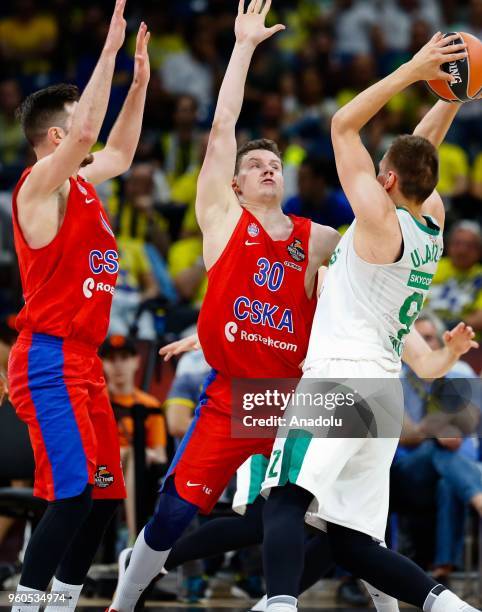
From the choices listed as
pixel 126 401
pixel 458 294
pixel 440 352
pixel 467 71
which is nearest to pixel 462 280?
pixel 458 294

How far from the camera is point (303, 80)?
1322 cm

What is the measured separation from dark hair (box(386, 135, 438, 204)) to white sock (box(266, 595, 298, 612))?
71.0 inches

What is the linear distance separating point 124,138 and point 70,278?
3.36 feet

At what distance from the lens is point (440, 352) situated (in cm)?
534

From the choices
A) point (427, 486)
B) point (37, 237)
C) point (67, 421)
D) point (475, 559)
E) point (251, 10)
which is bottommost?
point (475, 559)

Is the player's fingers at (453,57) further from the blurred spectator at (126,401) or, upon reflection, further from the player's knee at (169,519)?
the blurred spectator at (126,401)

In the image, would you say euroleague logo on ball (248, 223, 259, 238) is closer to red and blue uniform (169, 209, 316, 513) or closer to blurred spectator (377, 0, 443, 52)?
red and blue uniform (169, 209, 316, 513)

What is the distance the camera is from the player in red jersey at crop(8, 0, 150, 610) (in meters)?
5.12

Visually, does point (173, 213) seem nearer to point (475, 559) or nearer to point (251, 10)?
point (475, 559)

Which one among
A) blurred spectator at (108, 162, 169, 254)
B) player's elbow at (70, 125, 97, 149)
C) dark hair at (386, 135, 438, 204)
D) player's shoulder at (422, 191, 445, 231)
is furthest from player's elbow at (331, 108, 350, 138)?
blurred spectator at (108, 162, 169, 254)

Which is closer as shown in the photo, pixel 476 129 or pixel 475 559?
pixel 475 559

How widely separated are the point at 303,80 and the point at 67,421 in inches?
342

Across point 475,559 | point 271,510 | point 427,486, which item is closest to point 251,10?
point 271,510

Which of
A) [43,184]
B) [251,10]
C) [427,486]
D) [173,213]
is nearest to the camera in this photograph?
Result: [43,184]
